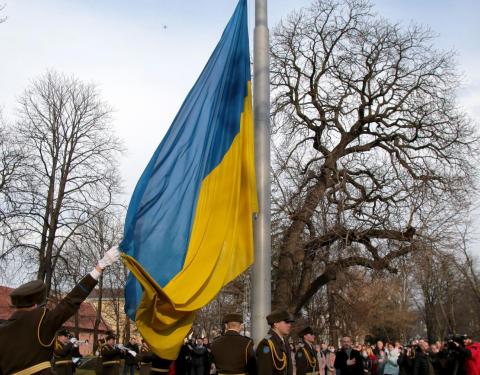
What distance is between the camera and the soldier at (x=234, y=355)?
21.8 feet

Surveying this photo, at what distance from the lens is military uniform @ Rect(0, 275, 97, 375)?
4.48 m

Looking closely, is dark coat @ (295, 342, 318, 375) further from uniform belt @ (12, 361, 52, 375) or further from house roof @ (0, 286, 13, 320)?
house roof @ (0, 286, 13, 320)

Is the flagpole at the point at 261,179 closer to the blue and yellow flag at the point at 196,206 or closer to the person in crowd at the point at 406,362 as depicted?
the blue and yellow flag at the point at 196,206

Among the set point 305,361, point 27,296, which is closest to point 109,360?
point 305,361

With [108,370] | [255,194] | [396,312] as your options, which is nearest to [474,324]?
[396,312]

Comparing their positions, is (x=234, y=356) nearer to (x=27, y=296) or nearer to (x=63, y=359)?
(x=27, y=296)

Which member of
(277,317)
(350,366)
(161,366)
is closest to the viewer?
(277,317)

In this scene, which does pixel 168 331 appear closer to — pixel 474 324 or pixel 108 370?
pixel 108 370

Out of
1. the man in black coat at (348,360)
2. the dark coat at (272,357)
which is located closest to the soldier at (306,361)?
the dark coat at (272,357)

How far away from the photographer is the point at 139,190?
6.83 m

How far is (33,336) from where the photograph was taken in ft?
14.8

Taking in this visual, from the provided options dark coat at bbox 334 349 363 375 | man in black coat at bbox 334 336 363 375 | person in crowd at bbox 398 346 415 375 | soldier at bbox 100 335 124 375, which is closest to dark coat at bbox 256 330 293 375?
man in black coat at bbox 334 336 363 375

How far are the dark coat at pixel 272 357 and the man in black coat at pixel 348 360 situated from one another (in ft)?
27.6

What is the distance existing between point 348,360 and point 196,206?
9.29 m
